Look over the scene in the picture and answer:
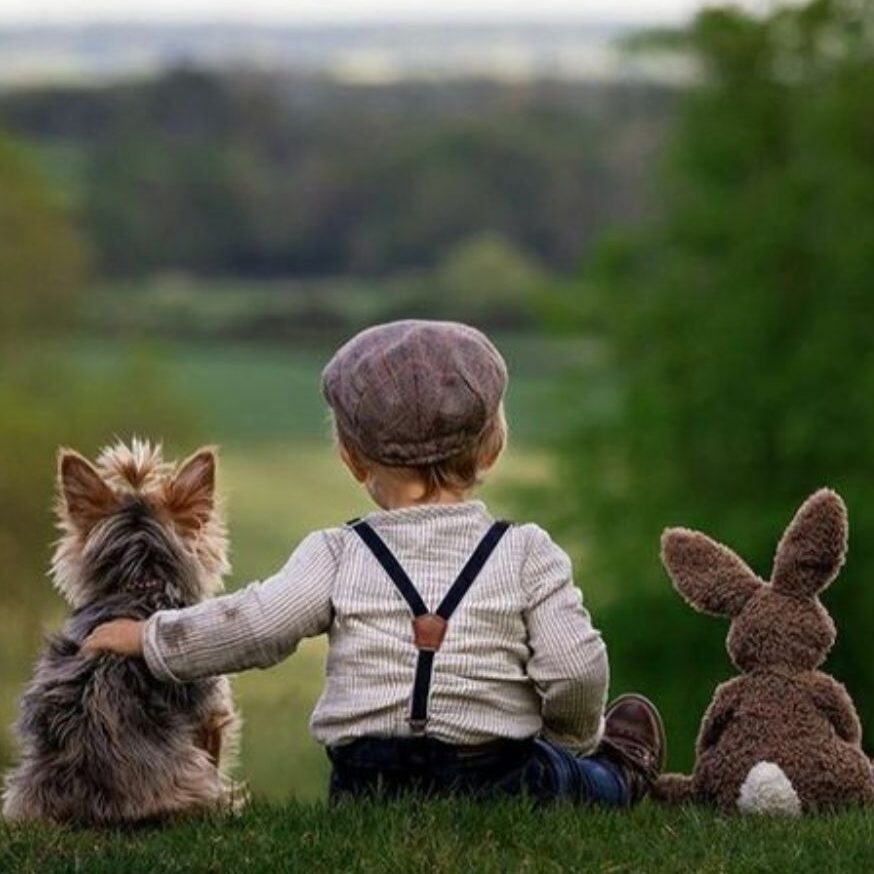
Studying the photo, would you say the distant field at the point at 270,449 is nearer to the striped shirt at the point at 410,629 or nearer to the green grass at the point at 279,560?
the green grass at the point at 279,560

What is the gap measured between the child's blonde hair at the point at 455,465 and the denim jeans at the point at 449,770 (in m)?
0.62

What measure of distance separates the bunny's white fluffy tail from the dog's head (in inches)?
57.3

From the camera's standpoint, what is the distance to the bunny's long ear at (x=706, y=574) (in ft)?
21.5

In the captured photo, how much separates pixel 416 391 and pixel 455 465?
0.22 meters

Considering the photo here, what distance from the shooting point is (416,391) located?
5.99m

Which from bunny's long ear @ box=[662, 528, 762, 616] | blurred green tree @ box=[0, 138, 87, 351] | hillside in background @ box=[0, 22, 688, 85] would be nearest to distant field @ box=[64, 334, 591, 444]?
blurred green tree @ box=[0, 138, 87, 351]

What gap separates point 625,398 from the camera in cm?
4125

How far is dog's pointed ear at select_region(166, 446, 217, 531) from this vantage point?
637 centimetres

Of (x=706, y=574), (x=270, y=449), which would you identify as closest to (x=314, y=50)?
(x=270, y=449)

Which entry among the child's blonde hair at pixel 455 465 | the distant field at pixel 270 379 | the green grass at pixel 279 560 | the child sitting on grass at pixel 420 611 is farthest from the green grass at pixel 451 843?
the distant field at pixel 270 379

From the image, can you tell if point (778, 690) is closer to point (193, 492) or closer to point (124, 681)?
point (193, 492)

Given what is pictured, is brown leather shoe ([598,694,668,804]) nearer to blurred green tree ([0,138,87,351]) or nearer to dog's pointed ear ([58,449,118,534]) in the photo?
dog's pointed ear ([58,449,118,534])

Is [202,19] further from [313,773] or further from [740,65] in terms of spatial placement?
[313,773]

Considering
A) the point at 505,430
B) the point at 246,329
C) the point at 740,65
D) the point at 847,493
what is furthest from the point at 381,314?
the point at 505,430
